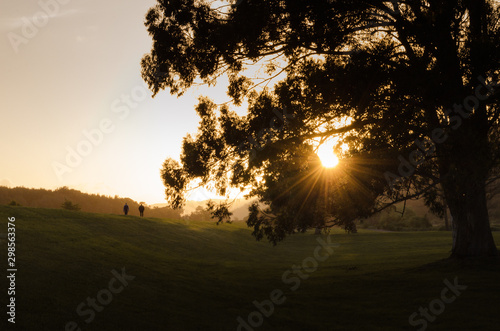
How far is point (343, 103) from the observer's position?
669 inches

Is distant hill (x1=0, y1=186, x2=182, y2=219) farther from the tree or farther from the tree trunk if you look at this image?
the tree trunk

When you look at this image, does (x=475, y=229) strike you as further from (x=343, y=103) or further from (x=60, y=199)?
(x=60, y=199)

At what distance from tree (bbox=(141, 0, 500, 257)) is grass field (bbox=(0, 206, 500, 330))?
281cm

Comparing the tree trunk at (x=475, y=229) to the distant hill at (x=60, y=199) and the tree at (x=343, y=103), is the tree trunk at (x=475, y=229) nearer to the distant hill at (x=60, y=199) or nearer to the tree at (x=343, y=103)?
the tree at (x=343, y=103)

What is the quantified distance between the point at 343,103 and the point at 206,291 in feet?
30.3

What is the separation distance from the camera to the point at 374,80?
1606cm

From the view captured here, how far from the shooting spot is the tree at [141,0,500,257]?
15.6 meters

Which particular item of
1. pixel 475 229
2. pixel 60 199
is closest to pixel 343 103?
pixel 475 229

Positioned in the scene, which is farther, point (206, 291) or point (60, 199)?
point (60, 199)

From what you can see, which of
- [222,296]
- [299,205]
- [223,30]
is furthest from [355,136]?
[222,296]

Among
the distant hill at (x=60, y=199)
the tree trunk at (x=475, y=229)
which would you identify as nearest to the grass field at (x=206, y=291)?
the tree trunk at (x=475, y=229)

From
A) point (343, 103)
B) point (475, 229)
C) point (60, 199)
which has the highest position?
point (343, 103)

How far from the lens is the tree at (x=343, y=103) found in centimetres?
1556

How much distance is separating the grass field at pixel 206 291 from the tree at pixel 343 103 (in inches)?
111
